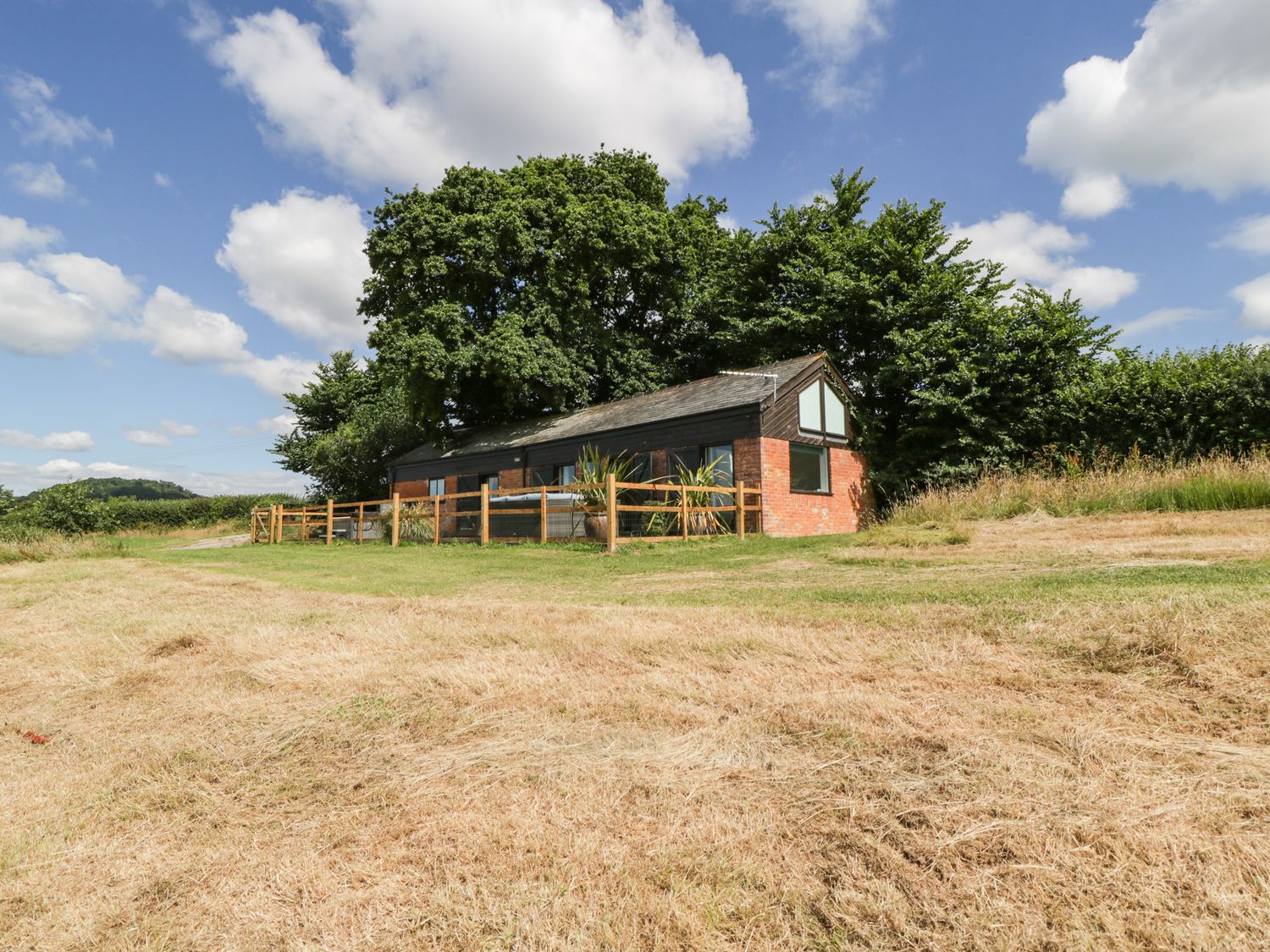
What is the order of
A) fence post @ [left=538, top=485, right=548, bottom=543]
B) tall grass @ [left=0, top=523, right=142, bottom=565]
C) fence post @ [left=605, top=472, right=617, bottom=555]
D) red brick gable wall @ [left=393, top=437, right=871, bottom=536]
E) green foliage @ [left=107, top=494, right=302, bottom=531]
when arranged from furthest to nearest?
green foliage @ [left=107, top=494, right=302, bottom=531] < red brick gable wall @ [left=393, top=437, right=871, bottom=536] < fence post @ [left=538, top=485, right=548, bottom=543] < tall grass @ [left=0, top=523, right=142, bottom=565] < fence post @ [left=605, top=472, right=617, bottom=555]

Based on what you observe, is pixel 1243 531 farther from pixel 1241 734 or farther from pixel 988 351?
pixel 988 351

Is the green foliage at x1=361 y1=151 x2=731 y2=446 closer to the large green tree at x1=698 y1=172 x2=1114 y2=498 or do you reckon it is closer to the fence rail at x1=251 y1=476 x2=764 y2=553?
the large green tree at x1=698 y1=172 x2=1114 y2=498

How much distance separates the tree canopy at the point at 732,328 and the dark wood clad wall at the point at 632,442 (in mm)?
2403

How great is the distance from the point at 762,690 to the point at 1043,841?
4.16 ft

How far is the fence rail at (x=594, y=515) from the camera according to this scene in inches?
516

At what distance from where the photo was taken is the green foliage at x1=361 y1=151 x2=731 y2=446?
21.6m

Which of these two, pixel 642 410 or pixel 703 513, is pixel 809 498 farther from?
pixel 642 410

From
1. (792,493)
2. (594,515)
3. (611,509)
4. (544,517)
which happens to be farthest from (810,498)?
(611,509)

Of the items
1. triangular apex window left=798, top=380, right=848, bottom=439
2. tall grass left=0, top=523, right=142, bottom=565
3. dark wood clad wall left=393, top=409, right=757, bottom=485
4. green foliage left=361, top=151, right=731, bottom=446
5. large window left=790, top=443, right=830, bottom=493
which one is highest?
green foliage left=361, top=151, right=731, bottom=446

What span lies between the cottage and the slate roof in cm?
5

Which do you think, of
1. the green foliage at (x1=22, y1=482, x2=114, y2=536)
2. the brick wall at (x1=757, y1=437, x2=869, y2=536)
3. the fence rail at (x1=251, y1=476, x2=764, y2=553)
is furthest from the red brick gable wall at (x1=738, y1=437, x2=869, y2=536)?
the green foliage at (x1=22, y1=482, x2=114, y2=536)

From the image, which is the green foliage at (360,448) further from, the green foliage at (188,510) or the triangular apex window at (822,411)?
the triangular apex window at (822,411)

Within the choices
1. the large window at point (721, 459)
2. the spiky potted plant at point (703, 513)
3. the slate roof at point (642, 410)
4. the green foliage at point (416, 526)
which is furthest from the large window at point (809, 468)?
the green foliage at point (416, 526)

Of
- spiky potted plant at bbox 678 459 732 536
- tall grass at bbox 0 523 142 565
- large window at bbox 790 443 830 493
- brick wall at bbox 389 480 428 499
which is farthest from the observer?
brick wall at bbox 389 480 428 499
